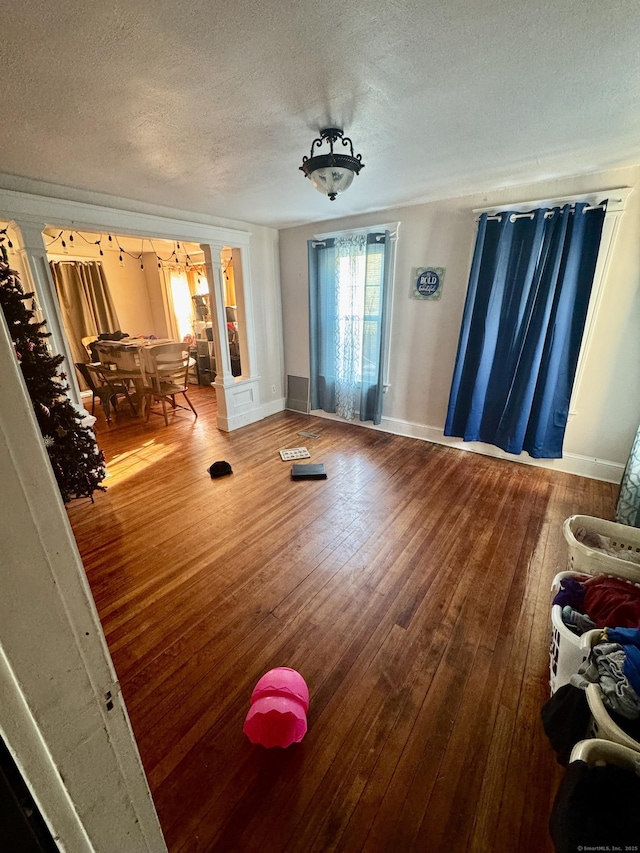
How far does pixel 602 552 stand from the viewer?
1.58 m

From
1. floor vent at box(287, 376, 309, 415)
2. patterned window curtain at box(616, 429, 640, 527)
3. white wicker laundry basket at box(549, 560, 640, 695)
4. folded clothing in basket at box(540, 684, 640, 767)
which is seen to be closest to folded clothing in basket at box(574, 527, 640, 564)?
white wicker laundry basket at box(549, 560, 640, 695)

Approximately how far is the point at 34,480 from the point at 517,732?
1.78 metres

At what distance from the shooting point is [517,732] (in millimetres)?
1288

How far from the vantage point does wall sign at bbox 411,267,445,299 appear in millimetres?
3344

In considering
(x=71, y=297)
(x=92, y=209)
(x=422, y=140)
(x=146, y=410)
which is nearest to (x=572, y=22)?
(x=422, y=140)

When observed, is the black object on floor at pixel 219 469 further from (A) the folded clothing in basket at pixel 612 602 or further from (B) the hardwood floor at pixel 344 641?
(A) the folded clothing in basket at pixel 612 602

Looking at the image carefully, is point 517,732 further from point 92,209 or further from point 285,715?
point 92,209

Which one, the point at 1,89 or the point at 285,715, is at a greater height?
the point at 1,89

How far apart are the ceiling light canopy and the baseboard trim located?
8.60ft

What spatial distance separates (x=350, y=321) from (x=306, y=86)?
2.58 m

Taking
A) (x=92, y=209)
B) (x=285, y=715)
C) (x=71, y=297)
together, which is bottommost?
(x=285, y=715)

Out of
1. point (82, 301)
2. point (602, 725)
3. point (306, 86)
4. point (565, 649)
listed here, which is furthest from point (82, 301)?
point (602, 725)

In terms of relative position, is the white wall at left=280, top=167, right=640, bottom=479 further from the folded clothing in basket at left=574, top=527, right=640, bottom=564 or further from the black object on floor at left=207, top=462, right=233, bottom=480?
the black object on floor at left=207, top=462, right=233, bottom=480

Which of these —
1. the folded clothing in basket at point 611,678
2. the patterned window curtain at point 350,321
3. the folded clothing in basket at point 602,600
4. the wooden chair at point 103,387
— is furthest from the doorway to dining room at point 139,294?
the folded clothing in basket at point 611,678
